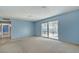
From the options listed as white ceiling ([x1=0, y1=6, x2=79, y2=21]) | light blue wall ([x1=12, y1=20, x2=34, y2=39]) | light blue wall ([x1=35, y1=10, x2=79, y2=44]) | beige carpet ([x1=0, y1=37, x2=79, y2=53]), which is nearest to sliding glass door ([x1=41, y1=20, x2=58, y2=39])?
light blue wall ([x1=35, y1=10, x2=79, y2=44])

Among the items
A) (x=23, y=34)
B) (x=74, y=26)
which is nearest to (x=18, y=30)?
(x=23, y=34)

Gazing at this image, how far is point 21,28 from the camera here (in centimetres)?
1089

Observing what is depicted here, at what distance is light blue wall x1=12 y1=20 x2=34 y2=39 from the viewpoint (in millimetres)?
9866

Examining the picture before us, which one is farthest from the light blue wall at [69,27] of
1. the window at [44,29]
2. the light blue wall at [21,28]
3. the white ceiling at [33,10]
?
the light blue wall at [21,28]

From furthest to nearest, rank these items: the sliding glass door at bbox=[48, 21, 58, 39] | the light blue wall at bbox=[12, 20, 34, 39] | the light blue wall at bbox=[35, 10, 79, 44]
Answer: the light blue wall at bbox=[12, 20, 34, 39] < the sliding glass door at bbox=[48, 21, 58, 39] < the light blue wall at bbox=[35, 10, 79, 44]

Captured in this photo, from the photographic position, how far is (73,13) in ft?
20.2

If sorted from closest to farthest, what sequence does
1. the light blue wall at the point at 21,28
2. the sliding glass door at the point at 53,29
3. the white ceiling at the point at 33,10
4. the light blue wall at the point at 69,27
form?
the white ceiling at the point at 33,10 < the light blue wall at the point at 69,27 < the sliding glass door at the point at 53,29 < the light blue wall at the point at 21,28

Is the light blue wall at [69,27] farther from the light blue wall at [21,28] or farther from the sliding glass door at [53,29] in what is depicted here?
the light blue wall at [21,28]

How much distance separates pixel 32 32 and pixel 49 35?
3.71m

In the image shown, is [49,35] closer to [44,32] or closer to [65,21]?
[44,32]

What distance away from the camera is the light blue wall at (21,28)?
32.4ft

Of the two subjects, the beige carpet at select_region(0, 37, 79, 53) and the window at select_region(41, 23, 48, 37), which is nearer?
the beige carpet at select_region(0, 37, 79, 53)

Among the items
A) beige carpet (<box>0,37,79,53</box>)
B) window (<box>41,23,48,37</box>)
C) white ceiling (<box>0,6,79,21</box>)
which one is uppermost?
white ceiling (<box>0,6,79,21</box>)

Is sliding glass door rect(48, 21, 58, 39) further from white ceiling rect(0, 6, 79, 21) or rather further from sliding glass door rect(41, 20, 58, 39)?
white ceiling rect(0, 6, 79, 21)
